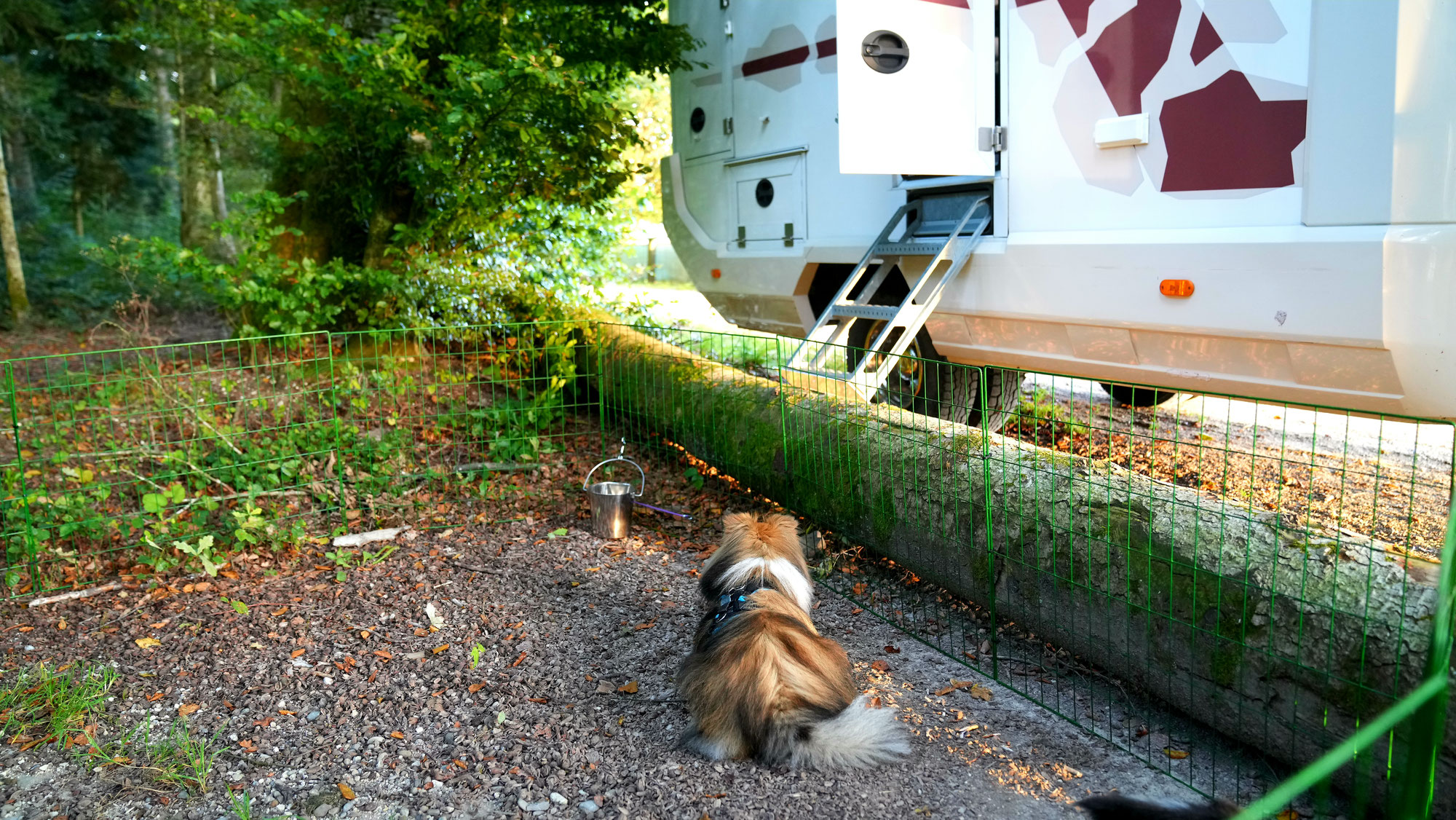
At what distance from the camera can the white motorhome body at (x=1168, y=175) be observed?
3750mm

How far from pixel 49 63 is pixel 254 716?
49.1 feet

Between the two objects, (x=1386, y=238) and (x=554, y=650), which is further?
(x=554, y=650)

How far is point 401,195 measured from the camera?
885 cm

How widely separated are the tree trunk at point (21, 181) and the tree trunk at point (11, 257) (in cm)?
250

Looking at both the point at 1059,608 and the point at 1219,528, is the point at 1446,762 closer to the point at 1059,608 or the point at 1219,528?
the point at 1219,528

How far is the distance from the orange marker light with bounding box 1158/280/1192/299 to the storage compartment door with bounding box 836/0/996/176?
1.30 meters

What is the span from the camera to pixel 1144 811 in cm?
160

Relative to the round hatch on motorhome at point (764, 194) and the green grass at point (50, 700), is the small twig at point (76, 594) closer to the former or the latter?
the green grass at point (50, 700)

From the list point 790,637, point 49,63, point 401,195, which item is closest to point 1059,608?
point 790,637

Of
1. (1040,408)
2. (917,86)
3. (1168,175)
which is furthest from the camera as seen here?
(1040,408)

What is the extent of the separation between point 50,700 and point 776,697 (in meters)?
2.87

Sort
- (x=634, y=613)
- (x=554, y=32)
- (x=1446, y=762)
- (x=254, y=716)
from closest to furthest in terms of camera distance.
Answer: (x=1446, y=762) < (x=254, y=716) < (x=634, y=613) < (x=554, y=32)

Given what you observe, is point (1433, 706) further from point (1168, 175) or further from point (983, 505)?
point (1168, 175)

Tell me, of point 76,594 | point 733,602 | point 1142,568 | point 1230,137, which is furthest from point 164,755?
point 1230,137
